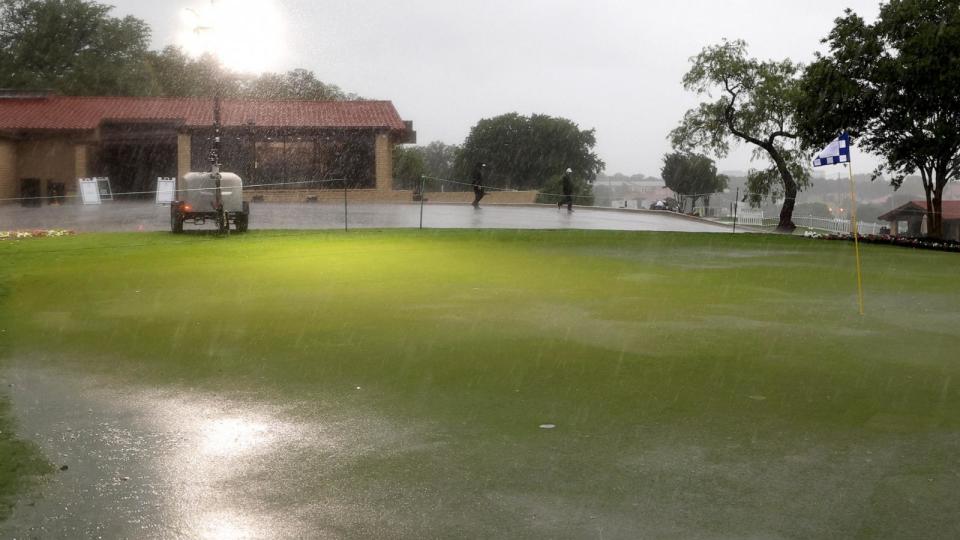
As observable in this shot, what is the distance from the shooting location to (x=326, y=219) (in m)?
29.2

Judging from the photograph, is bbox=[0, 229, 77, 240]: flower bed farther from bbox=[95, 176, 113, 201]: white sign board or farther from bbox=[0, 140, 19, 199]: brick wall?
bbox=[0, 140, 19, 199]: brick wall

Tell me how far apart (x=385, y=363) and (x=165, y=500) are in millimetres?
3286

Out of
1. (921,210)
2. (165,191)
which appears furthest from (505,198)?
(921,210)

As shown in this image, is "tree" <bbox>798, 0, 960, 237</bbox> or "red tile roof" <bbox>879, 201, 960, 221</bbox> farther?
"red tile roof" <bbox>879, 201, 960, 221</bbox>

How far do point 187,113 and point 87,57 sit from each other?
2675 cm

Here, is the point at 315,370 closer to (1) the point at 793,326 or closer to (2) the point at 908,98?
(1) the point at 793,326

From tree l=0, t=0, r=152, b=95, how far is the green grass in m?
53.0

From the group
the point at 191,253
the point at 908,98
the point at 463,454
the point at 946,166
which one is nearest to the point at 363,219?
the point at 191,253

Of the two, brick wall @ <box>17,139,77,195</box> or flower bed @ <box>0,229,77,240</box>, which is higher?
brick wall @ <box>17,139,77,195</box>

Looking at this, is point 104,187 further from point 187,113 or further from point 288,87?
point 288,87

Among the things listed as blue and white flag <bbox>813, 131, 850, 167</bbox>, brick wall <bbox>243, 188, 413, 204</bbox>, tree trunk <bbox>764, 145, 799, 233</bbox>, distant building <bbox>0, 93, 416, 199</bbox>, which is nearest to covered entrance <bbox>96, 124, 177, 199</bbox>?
distant building <bbox>0, 93, 416, 199</bbox>

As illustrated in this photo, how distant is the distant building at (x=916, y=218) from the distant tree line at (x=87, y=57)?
52842 mm

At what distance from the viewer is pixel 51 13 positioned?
220 feet

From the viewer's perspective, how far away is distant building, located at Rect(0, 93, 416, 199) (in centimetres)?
→ 4262
